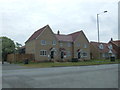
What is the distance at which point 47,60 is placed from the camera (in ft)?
136

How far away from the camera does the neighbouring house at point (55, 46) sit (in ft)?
136

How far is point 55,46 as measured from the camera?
4397 centimetres

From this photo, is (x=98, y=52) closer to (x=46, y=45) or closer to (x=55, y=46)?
(x=55, y=46)

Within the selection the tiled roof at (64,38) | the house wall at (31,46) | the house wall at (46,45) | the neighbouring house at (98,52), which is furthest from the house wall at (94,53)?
the house wall at (31,46)

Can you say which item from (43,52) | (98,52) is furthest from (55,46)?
(98,52)

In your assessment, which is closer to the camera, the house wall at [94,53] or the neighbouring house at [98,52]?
the neighbouring house at [98,52]

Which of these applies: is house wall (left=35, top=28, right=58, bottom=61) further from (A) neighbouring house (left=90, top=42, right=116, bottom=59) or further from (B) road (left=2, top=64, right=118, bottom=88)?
(B) road (left=2, top=64, right=118, bottom=88)

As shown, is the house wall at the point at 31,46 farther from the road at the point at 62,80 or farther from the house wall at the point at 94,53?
the road at the point at 62,80

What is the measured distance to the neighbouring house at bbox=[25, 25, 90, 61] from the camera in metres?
41.4

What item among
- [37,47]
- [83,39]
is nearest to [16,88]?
[37,47]

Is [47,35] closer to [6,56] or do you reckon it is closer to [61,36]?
[61,36]

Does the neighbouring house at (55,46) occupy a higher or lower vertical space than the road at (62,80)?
higher

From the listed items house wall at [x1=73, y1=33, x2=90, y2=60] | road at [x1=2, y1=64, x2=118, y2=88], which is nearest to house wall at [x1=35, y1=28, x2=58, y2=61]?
house wall at [x1=73, y1=33, x2=90, y2=60]

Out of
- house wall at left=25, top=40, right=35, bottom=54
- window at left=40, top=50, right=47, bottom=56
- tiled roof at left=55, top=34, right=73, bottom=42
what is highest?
tiled roof at left=55, top=34, right=73, bottom=42
